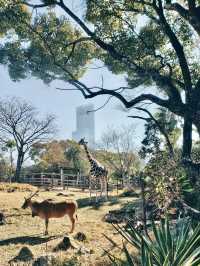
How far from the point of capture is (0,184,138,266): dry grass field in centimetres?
1071

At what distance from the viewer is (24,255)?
1053cm

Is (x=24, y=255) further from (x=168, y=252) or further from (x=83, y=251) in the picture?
(x=168, y=252)

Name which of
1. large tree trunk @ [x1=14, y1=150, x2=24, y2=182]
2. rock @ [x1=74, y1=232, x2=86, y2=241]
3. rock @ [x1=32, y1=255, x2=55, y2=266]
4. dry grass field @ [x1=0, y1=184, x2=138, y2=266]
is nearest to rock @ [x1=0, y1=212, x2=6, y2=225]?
dry grass field @ [x1=0, y1=184, x2=138, y2=266]

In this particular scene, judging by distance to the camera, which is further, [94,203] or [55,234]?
[94,203]

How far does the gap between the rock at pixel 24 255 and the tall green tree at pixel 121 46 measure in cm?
668

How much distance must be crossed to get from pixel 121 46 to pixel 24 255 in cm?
1146

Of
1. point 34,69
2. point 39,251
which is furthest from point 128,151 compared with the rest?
point 39,251

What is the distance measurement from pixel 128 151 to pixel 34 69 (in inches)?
1489

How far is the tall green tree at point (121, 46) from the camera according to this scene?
17.0 metres

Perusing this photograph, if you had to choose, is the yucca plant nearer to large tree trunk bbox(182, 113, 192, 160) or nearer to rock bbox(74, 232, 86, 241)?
rock bbox(74, 232, 86, 241)

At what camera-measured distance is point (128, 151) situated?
5944 centimetres

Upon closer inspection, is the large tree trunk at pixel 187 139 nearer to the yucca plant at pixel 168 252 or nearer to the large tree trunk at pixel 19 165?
the yucca plant at pixel 168 252


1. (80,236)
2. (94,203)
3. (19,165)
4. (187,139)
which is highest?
(19,165)

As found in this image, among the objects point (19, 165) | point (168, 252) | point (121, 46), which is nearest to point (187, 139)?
point (121, 46)
